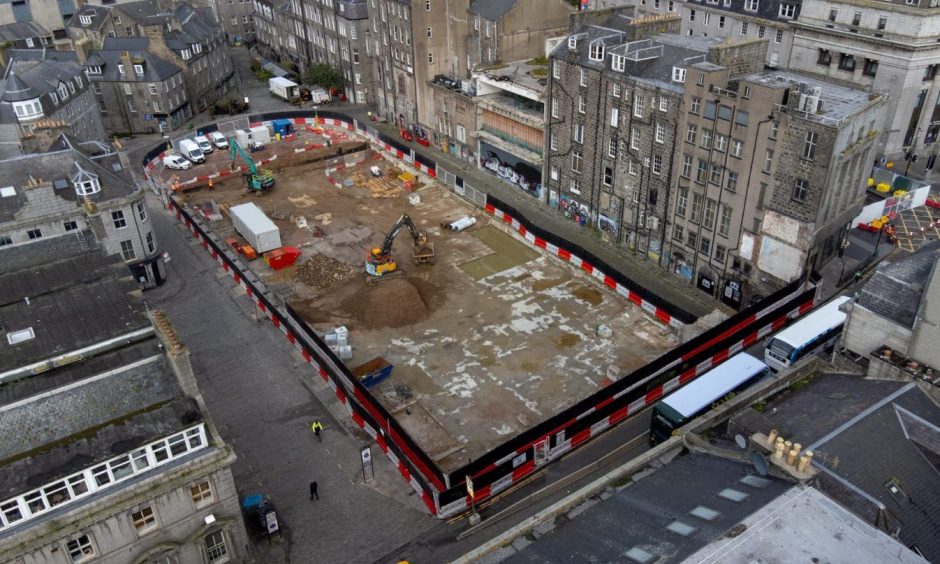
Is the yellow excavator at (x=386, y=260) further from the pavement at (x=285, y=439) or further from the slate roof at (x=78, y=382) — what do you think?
the slate roof at (x=78, y=382)

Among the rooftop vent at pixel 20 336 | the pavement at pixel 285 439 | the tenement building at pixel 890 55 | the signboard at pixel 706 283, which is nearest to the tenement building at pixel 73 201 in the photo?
the pavement at pixel 285 439

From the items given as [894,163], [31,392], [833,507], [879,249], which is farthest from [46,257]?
[894,163]

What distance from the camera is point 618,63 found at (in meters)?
57.4

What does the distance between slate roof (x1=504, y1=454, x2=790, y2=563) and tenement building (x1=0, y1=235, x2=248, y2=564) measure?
1584 cm

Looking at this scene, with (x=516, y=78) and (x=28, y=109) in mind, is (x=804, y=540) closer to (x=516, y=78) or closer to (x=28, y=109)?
(x=516, y=78)

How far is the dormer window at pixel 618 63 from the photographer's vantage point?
57000 mm

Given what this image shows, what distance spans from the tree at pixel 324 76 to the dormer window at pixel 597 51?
164 feet

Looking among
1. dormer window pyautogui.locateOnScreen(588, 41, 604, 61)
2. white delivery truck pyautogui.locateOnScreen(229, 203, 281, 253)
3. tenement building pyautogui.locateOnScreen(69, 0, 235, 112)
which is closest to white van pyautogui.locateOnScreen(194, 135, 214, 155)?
tenement building pyautogui.locateOnScreen(69, 0, 235, 112)

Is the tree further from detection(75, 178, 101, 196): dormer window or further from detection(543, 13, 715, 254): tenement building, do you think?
detection(75, 178, 101, 196): dormer window

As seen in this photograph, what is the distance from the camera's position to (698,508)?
2419 cm

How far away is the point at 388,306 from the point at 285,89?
59197 mm

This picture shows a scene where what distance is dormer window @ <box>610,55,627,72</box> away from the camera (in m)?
57.0

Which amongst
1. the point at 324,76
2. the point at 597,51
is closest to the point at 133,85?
the point at 324,76

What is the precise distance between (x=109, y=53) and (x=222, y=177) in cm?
2770
